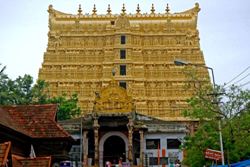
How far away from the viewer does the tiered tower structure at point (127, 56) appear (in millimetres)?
67562

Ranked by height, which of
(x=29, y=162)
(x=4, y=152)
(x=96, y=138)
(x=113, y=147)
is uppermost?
(x=96, y=138)

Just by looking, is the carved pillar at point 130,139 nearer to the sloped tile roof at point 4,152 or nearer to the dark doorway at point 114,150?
the dark doorway at point 114,150

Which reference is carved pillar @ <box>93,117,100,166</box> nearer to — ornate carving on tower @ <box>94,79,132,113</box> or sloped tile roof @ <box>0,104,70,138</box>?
ornate carving on tower @ <box>94,79,132,113</box>

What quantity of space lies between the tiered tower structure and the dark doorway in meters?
16.2

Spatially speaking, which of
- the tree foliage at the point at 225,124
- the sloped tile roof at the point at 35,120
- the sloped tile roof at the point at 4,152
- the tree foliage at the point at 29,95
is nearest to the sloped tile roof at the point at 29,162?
the sloped tile roof at the point at 4,152

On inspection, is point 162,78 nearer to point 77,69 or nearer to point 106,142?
point 77,69

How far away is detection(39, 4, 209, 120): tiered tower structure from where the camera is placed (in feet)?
222

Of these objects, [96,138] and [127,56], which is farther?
[127,56]

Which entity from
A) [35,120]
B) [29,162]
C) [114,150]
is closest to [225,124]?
[35,120]

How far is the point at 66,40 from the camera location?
72562 millimetres

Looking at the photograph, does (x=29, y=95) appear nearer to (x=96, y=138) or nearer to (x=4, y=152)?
(x=96, y=138)

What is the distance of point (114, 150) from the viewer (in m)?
50.0

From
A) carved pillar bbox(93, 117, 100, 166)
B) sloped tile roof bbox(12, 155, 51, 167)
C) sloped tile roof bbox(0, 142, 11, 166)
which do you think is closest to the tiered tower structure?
carved pillar bbox(93, 117, 100, 166)

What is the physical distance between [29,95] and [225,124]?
119 feet
